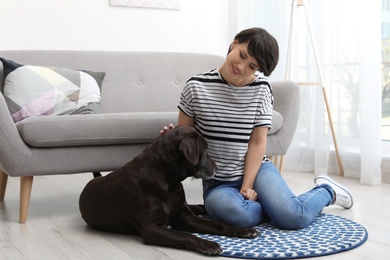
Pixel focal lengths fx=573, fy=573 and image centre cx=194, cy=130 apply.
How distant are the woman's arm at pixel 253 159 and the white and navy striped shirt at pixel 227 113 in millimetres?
25

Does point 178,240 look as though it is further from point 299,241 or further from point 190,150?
point 299,241

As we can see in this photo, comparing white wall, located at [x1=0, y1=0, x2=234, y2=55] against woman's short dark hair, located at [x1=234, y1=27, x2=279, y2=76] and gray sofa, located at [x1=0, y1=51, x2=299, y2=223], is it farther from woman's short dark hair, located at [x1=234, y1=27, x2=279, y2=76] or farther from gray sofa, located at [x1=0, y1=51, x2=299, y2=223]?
woman's short dark hair, located at [x1=234, y1=27, x2=279, y2=76]

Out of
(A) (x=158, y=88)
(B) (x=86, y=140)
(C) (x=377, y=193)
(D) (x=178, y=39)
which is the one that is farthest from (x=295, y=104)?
(D) (x=178, y=39)

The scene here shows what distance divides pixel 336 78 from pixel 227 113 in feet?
5.13

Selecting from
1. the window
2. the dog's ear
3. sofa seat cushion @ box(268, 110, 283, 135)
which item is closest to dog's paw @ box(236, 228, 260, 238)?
the dog's ear

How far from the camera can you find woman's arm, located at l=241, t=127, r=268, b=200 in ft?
7.49

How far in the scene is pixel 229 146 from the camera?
2303 millimetres

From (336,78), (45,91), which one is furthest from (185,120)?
(336,78)

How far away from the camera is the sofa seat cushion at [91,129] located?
2.44 m

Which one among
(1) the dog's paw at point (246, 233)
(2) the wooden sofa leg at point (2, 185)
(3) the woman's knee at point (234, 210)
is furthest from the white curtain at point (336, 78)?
(2) the wooden sofa leg at point (2, 185)

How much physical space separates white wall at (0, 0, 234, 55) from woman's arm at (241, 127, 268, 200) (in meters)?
2.20

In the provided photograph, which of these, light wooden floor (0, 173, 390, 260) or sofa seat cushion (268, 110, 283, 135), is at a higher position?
sofa seat cushion (268, 110, 283, 135)

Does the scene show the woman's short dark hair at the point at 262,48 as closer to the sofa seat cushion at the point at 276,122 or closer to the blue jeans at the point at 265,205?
the blue jeans at the point at 265,205

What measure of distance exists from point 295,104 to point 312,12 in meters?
0.99
